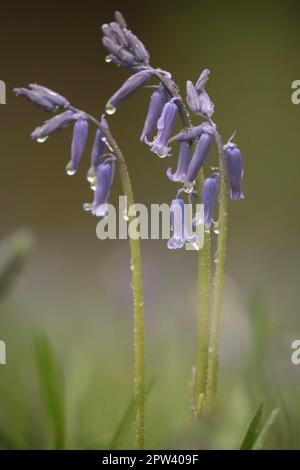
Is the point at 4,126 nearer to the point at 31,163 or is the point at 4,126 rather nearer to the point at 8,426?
the point at 31,163

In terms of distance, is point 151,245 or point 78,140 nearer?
point 78,140

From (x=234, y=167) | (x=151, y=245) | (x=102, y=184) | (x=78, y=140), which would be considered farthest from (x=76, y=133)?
(x=151, y=245)

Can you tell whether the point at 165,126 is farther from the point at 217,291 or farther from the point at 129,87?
the point at 217,291

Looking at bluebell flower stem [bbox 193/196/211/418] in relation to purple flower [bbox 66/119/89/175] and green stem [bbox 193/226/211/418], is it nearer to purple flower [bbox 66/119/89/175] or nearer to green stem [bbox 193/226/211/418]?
green stem [bbox 193/226/211/418]

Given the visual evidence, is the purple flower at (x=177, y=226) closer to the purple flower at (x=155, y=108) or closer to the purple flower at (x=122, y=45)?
the purple flower at (x=155, y=108)

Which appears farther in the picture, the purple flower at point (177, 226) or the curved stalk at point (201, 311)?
the purple flower at point (177, 226)

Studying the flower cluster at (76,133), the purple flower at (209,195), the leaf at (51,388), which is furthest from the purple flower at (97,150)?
the leaf at (51,388)
